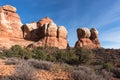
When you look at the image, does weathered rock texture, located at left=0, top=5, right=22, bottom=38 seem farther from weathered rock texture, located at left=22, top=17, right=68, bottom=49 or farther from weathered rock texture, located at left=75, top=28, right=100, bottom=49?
weathered rock texture, located at left=75, top=28, right=100, bottom=49

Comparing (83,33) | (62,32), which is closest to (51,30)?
(62,32)

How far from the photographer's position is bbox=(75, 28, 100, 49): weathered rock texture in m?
67.5

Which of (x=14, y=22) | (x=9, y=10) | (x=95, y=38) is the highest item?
(x=9, y=10)

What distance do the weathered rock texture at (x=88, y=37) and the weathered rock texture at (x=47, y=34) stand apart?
524cm

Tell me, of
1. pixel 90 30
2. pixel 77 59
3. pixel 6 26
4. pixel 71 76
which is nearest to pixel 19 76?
pixel 71 76

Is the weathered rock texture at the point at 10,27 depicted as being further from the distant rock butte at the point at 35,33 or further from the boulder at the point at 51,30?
the boulder at the point at 51,30

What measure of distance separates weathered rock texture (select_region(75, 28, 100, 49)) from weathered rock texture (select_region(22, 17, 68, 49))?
5245 mm

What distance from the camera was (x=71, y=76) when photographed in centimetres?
998

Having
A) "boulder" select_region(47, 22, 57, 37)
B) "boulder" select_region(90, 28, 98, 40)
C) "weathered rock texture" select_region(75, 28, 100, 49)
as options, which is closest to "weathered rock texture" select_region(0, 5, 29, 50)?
"boulder" select_region(47, 22, 57, 37)

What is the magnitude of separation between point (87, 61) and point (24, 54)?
895 cm

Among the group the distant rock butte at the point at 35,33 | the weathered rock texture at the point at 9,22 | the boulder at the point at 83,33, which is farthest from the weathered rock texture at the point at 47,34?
the boulder at the point at 83,33

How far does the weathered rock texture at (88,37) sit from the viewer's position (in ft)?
222

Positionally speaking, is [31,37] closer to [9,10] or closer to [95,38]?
[9,10]

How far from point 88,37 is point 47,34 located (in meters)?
14.2
